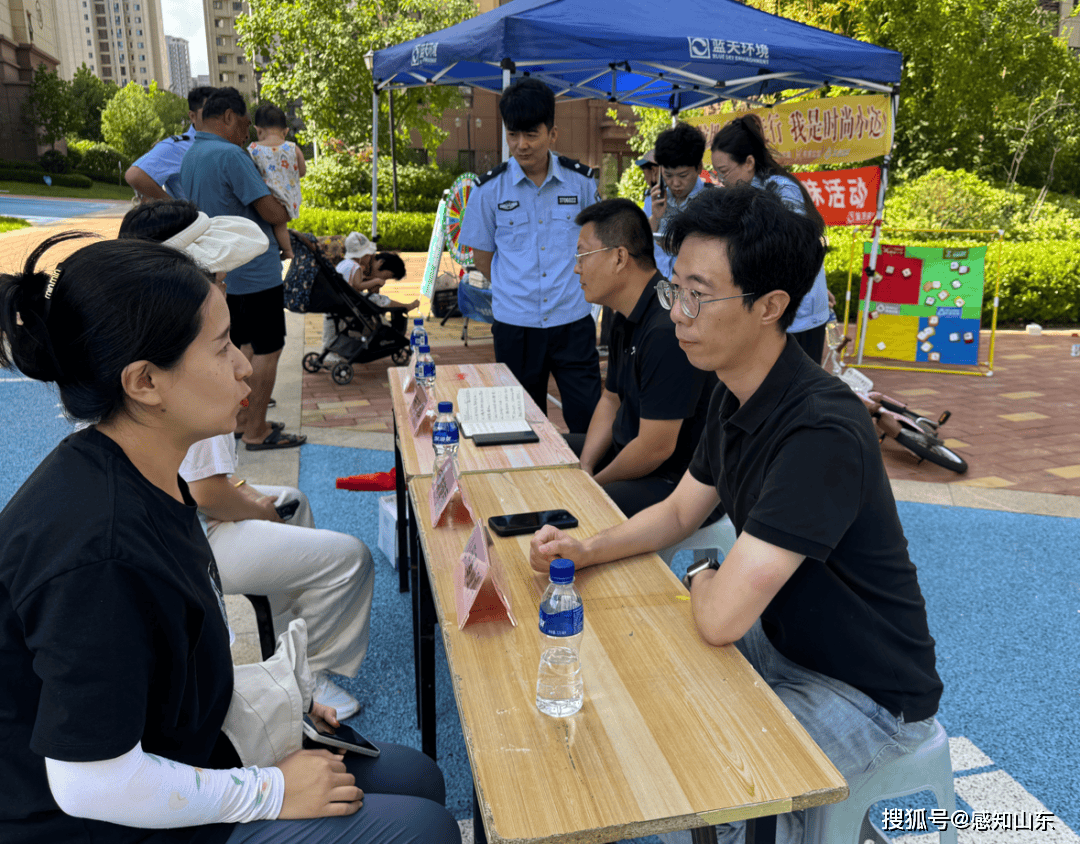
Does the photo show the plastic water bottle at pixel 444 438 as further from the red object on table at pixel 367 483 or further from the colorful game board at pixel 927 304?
the colorful game board at pixel 927 304

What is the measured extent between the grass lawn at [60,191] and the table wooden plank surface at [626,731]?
35.5 meters

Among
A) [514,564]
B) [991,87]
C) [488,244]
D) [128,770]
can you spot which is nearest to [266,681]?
[128,770]

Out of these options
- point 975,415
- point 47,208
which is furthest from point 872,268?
point 47,208

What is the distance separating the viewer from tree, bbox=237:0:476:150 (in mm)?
18141

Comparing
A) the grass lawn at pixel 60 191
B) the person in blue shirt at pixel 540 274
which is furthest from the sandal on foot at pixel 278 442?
the grass lawn at pixel 60 191

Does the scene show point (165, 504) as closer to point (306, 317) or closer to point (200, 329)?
point (200, 329)

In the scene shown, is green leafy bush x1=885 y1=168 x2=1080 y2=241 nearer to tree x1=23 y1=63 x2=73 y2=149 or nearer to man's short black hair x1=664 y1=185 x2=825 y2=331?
man's short black hair x1=664 y1=185 x2=825 y2=331

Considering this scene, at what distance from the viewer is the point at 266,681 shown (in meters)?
1.51

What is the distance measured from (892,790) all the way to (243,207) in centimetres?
426

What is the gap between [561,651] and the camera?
4.72 feet

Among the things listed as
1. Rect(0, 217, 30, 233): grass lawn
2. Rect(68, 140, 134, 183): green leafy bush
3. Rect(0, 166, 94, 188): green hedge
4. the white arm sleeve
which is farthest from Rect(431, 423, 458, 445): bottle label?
Rect(68, 140, 134, 183): green leafy bush

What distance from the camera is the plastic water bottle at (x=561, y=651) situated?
1.34 metres

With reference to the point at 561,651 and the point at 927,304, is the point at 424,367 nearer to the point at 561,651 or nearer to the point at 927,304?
the point at 561,651

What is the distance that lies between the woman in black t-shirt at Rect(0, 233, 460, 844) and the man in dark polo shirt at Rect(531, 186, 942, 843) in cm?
72
